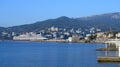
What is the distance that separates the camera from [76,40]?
18700 centimetres

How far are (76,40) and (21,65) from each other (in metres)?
146

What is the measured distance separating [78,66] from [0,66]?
7.53 meters

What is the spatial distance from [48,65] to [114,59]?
678 cm

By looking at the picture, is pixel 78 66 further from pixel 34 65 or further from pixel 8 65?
pixel 8 65

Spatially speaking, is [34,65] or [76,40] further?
[76,40]

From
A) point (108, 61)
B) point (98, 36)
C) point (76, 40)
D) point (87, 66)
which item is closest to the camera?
point (87, 66)

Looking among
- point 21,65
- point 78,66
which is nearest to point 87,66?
point 78,66

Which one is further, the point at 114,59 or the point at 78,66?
the point at 114,59

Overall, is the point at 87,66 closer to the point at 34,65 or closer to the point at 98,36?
the point at 34,65

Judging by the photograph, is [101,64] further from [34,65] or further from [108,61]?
[34,65]

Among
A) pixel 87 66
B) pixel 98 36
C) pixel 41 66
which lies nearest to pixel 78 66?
pixel 87 66

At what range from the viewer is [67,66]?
40312 millimetres

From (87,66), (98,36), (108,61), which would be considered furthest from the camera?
(98,36)

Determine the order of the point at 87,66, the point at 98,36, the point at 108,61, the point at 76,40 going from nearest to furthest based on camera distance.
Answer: the point at 87,66, the point at 108,61, the point at 98,36, the point at 76,40
